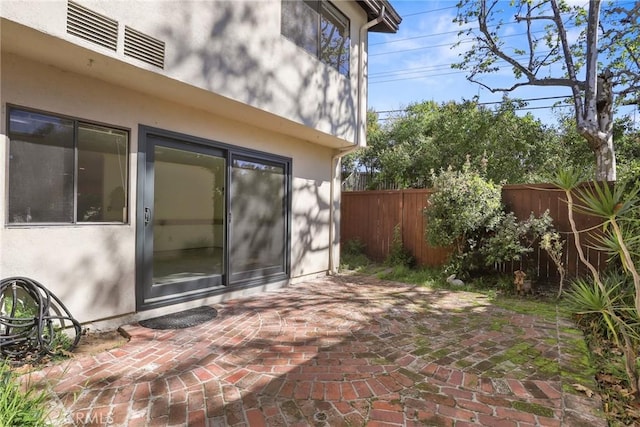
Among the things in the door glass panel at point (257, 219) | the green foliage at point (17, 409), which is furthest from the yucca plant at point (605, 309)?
the door glass panel at point (257, 219)

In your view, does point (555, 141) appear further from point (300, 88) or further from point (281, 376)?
point (281, 376)

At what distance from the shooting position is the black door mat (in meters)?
4.01

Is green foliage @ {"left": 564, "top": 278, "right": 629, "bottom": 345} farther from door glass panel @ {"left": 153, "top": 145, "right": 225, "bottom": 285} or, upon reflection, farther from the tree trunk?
the tree trunk

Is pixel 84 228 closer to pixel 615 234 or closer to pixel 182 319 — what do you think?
pixel 182 319

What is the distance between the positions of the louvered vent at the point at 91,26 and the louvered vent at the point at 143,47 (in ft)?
0.38

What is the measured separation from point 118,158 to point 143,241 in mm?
1009

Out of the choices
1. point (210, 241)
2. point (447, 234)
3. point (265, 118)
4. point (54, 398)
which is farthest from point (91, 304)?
point (447, 234)

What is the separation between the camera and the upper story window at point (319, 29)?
539 cm

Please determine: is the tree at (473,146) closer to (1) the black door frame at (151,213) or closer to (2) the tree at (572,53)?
(2) the tree at (572,53)

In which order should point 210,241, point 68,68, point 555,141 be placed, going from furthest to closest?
point 555,141
point 210,241
point 68,68

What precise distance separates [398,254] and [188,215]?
482 centimetres

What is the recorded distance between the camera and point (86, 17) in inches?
116

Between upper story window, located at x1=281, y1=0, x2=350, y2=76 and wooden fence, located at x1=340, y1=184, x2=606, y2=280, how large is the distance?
3.52 meters

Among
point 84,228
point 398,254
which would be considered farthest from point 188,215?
point 398,254
